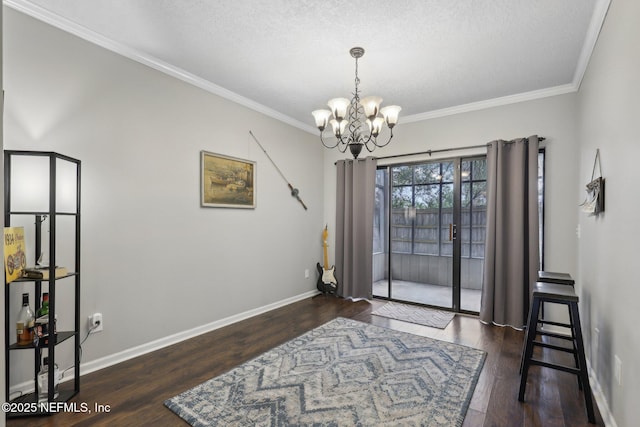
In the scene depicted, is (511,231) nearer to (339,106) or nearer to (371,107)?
(371,107)

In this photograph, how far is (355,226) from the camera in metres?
4.69

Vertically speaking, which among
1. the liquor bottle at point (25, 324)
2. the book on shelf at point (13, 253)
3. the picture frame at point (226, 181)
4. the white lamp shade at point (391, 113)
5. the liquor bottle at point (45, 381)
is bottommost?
the liquor bottle at point (45, 381)

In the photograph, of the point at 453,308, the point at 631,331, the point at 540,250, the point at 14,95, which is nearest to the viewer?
the point at 631,331

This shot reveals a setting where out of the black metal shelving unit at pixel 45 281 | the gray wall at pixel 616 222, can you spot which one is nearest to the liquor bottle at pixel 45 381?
the black metal shelving unit at pixel 45 281

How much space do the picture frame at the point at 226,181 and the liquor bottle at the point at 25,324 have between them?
61.6 inches

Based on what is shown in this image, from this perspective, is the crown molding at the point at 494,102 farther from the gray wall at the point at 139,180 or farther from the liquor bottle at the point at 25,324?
the liquor bottle at the point at 25,324

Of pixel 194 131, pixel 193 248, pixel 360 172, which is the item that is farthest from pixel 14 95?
pixel 360 172

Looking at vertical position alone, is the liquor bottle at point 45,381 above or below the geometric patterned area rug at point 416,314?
above

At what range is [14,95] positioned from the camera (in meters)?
2.16

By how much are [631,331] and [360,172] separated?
341cm

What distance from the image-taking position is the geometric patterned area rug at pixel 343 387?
198 centimetres

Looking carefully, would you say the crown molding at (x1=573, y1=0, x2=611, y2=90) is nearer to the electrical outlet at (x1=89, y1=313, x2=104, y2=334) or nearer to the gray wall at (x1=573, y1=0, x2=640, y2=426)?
the gray wall at (x1=573, y1=0, x2=640, y2=426)

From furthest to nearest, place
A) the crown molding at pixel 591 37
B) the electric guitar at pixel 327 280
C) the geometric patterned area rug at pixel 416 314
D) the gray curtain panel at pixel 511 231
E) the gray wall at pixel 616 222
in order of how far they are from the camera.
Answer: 1. the electric guitar at pixel 327 280
2. the geometric patterned area rug at pixel 416 314
3. the gray curtain panel at pixel 511 231
4. the crown molding at pixel 591 37
5. the gray wall at pixel 616 222

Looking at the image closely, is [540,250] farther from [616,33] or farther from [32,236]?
[32,236]
